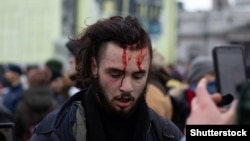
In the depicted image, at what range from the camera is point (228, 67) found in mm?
1930

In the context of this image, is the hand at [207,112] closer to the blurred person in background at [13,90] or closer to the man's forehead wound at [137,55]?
the man's forehead wound at [137,55]

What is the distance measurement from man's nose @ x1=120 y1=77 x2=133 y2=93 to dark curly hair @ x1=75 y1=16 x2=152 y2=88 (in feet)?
0.34

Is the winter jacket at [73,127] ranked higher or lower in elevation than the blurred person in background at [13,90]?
higher

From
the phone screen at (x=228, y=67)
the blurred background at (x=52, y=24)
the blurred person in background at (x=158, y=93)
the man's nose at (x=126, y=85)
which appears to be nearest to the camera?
the phone screen at (x=228, y=67)

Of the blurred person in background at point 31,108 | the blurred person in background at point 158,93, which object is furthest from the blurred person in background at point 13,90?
the blurred person in background at point 158,93

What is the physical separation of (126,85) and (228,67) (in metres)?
0.32

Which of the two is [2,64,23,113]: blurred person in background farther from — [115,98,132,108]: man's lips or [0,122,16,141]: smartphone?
[115,98,132,108]: man's lips

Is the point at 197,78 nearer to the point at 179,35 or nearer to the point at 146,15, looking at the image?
the point at 146,15

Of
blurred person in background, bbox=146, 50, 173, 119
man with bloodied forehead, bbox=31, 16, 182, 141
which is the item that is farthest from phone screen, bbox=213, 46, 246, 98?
blurred person in background, bbox=146, 50, 173, 119

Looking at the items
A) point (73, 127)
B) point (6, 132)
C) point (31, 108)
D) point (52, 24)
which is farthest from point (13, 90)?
point (52, 24)

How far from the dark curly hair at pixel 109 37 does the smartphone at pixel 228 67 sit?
0.22 meters

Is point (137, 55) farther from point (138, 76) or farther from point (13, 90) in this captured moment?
point (13, 90)

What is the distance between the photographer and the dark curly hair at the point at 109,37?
1.90 meters

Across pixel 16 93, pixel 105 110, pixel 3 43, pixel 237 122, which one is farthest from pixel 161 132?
pixel 3 43
